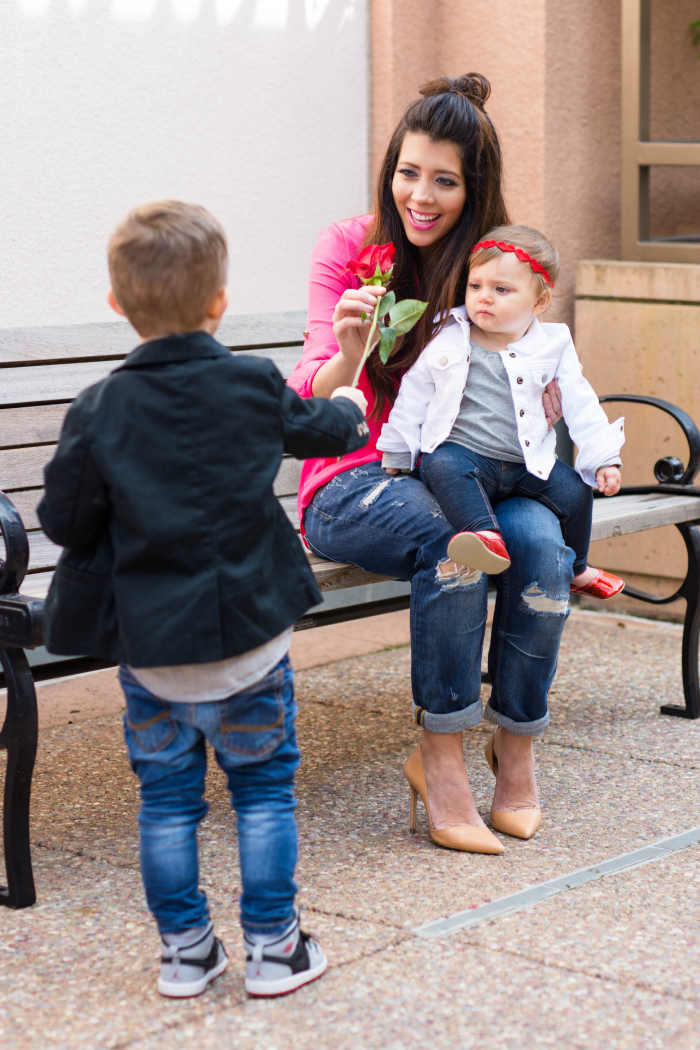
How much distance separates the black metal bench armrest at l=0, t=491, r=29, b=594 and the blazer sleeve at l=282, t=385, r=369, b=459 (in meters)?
0.69

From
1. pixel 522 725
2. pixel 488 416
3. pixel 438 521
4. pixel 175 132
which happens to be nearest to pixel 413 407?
pixel 488 416

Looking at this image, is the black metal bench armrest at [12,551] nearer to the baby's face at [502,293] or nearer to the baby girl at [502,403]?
the baby girl at [502,403]

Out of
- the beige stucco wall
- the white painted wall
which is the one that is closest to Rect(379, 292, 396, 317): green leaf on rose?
the white painted wall

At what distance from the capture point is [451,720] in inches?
113

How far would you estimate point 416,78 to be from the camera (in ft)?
16.8

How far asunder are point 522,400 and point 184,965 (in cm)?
147

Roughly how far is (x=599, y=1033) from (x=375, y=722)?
1786 millimetres

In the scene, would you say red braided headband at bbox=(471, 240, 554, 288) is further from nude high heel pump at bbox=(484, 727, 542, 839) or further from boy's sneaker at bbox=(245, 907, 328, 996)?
boy's sneaker at bbox=(245, 907, 328, 996)

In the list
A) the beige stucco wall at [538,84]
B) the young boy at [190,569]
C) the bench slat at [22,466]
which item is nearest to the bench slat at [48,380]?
the bench slat at [22,466]

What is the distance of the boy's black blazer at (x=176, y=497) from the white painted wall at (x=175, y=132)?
217cm

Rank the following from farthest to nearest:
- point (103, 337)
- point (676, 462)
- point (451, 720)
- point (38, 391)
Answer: point (676, 462)
point (103, 337)
point (38, 391)
point (451, 720)

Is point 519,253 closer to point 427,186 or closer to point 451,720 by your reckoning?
point 427,186

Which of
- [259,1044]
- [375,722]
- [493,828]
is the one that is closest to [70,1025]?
[259,1044]

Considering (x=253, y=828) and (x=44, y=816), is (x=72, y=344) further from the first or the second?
(x=253, y=828)
